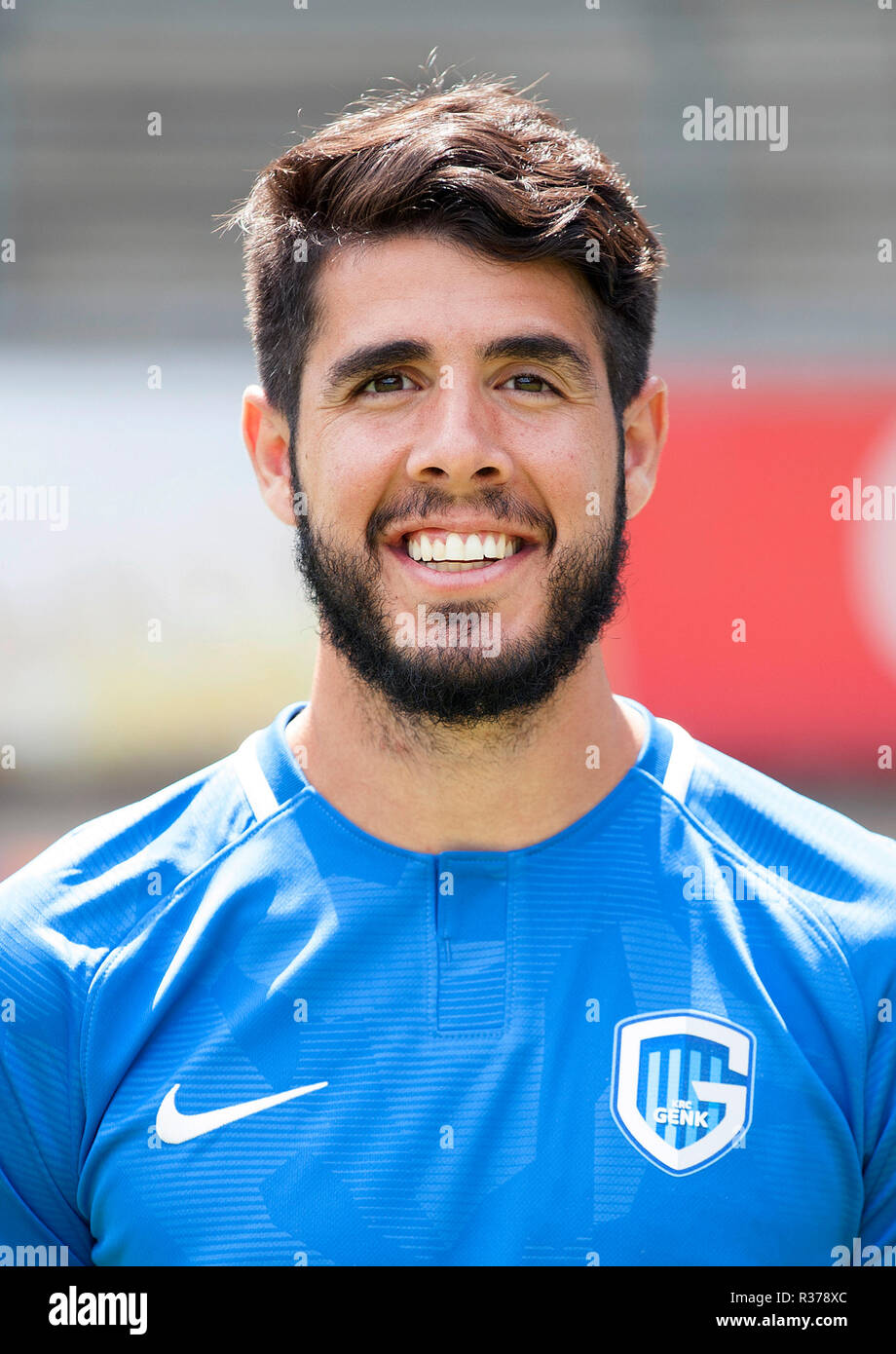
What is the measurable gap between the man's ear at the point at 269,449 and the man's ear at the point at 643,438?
43 cm

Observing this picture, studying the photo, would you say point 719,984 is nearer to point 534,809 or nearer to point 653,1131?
point 653,1131

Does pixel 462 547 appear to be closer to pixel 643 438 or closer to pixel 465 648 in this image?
pixel 465 648

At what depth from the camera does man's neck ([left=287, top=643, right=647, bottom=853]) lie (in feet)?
5.09

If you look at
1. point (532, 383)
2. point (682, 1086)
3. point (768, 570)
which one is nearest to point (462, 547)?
point (532, 383)

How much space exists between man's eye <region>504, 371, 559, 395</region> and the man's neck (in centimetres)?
31

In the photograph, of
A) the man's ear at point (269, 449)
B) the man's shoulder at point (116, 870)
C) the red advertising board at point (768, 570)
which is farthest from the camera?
the red advertising board at point (768, 570)

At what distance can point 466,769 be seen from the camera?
1569mm

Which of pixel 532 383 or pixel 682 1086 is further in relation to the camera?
pixel 532 383

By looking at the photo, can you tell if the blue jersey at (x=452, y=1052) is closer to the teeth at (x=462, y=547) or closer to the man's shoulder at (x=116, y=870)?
the man's shoulder at (x=116, y=870)

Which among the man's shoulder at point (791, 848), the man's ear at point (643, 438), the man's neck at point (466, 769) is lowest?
the man's shoulder at point (791, 848)

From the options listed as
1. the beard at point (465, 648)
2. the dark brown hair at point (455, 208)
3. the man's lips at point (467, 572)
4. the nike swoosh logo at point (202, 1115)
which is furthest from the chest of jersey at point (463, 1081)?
the dark brown hair at point (455, 208)

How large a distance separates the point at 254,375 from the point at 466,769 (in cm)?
444

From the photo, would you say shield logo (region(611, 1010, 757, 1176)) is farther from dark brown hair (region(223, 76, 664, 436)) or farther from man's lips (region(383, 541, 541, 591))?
dark brown hair (region(223, 76, 664, 436))

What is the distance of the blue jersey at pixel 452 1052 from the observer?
4.52 ft
